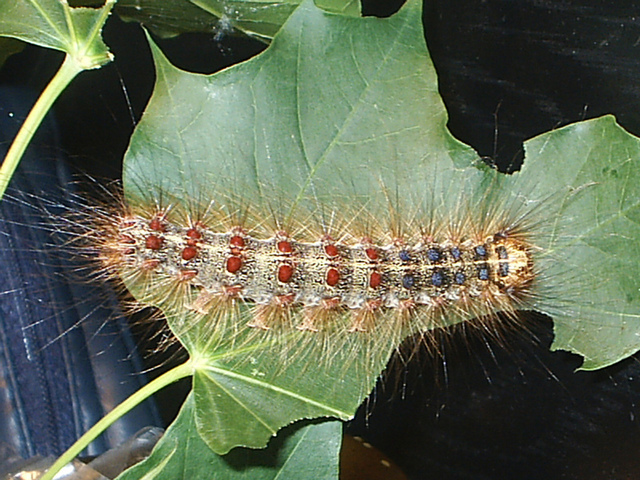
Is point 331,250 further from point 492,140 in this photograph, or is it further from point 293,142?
point 492,140

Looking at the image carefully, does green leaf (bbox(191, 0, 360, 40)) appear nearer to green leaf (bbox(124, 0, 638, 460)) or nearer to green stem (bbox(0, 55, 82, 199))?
green leaf (bbox(124, 0, 638, 460))

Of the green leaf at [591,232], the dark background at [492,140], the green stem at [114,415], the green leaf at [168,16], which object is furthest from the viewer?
the dark background at [492,140]

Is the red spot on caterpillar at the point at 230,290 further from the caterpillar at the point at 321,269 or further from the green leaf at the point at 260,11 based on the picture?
the green leaf at the point at 260,11

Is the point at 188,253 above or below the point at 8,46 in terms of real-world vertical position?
below

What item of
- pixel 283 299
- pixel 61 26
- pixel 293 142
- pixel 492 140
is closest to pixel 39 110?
pixel 61 26

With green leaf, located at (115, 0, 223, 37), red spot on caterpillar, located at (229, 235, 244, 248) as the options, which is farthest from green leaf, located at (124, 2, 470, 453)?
green leaf, located at (115, 0, 223, 37)

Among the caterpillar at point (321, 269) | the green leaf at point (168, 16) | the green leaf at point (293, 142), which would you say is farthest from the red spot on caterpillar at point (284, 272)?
the green leaf at point (168, 16)
